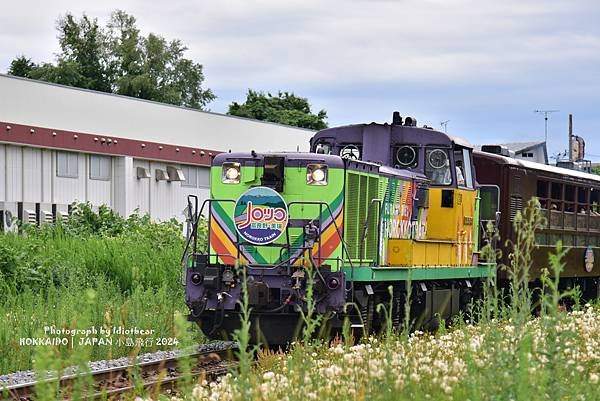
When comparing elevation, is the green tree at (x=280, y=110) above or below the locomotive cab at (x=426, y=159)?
above

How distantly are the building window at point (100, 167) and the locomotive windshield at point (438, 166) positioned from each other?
23.8 metres

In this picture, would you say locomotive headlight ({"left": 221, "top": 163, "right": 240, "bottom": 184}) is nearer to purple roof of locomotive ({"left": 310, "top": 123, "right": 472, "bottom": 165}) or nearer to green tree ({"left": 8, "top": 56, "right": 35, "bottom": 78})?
purple roof of locomotive ({"left": 310, "top": 123, "right": 472, "bottom": 165})

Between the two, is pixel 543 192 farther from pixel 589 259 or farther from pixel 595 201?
pixel 595 201

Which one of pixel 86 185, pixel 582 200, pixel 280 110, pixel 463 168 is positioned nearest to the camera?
pixel 463 168

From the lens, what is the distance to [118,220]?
110ft

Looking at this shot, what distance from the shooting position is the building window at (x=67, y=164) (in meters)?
35.9

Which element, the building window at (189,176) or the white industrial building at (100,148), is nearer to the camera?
the white industrial building at (100,148)

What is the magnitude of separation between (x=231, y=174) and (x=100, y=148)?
24.9 meters

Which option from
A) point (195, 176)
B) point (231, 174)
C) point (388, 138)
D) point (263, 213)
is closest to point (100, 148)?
point (195, 176)

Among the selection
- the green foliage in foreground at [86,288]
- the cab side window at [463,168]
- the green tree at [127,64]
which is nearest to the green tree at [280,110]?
the green tree at [127,64]

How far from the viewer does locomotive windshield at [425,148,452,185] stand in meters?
15.5

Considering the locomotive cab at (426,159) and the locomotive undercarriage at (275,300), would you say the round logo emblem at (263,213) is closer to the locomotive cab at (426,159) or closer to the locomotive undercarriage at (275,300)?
the locomotive undercarriage at (275,300)

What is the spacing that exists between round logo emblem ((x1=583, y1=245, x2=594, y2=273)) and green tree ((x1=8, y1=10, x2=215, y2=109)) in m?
53.4

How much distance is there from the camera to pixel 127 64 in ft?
248
